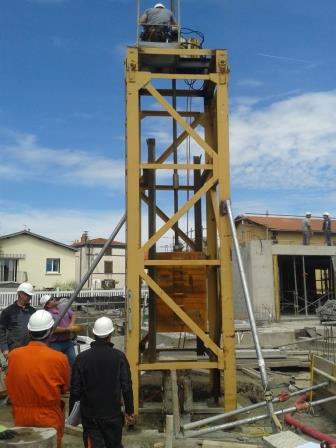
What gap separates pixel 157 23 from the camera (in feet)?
22.8

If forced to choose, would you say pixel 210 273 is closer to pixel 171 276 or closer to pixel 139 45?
pixel 171 276

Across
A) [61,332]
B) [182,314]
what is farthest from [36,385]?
[61,332]

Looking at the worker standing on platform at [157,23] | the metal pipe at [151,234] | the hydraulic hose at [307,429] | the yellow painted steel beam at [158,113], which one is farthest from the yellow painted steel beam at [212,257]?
the hydraulic hose at [307,429]

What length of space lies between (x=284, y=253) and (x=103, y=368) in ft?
61.9

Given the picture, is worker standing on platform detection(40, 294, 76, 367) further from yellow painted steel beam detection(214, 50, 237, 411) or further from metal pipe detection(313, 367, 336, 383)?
metal pipe detection(313, 367, 336, 383)

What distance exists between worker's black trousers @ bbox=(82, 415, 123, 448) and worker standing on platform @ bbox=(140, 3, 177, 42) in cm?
517

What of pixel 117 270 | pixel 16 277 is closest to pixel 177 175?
pixel 16 277

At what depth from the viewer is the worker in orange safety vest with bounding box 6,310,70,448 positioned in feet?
12.3

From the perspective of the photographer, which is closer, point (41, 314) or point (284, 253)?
point (41, 314)

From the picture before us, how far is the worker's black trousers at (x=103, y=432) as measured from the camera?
3969 mm

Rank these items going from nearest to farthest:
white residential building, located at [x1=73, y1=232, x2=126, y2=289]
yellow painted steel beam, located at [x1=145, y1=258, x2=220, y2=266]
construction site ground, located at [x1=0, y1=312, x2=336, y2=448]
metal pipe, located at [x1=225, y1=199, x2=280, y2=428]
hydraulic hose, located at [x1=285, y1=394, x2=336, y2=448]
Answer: hydraulic hose, located at [x1=285, y1=394, x2=336, y2=448] < metal pipe, located at [x1=225, y1=199, x2=280, y2=428] < construction site ground, located at [x1=0, y1=312, x2=336, y2=448] < yellow painted steel beam, located at [x1=145, y1=258, x2=220, y2=266] < white residential building, located at [x1=73, y1=232, x2=126, y2=289]

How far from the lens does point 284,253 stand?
22.0 m

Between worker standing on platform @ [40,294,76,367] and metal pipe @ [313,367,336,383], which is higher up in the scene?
worker standing on platform @ [40,294,76,367]

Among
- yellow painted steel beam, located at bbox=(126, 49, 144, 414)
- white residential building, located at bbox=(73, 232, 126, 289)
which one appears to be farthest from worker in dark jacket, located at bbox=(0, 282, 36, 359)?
white residential building, located at bbox=(73, 232, 126, 289)
